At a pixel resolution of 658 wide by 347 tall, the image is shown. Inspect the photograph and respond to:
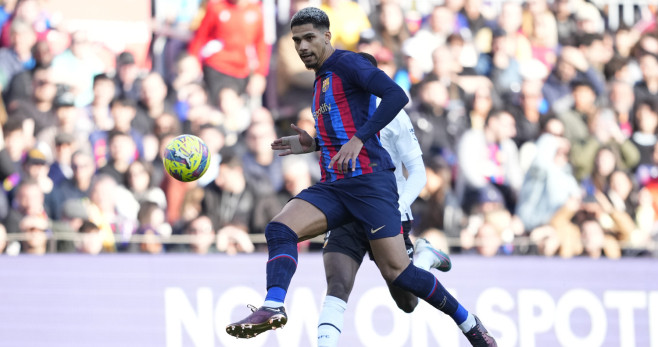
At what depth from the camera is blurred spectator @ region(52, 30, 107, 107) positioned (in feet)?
34.2

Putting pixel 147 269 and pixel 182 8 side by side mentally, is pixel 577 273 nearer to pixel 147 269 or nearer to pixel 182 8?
pixel 147 269

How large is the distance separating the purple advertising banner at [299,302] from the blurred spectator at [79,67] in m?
2.24

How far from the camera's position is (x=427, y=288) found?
663cm

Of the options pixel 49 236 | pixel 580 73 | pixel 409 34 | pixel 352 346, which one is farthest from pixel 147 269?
pixel 580 73

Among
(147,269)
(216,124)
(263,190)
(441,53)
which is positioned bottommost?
(147,269)

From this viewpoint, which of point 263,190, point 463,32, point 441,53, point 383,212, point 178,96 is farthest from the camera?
point 463,32

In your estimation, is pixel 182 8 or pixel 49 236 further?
pixel 182 8

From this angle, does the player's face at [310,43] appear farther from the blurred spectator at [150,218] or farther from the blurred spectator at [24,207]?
the blurred spectator at [24,207]

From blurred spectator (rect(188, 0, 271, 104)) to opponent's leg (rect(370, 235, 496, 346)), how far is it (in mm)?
4773

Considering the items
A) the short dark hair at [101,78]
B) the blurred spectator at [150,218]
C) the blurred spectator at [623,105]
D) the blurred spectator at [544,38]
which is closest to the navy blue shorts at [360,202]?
the blurred spectator at [150,218]

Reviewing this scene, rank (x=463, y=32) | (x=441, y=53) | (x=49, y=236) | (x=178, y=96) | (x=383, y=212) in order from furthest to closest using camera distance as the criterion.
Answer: (x=463, y=32) → (x=441, y=53) → (x=178, y=96) → (x=49, y=236) → (x=383, y=212)

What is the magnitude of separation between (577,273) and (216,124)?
12.4ft

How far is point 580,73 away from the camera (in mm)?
12359

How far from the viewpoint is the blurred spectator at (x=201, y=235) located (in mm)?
9461
